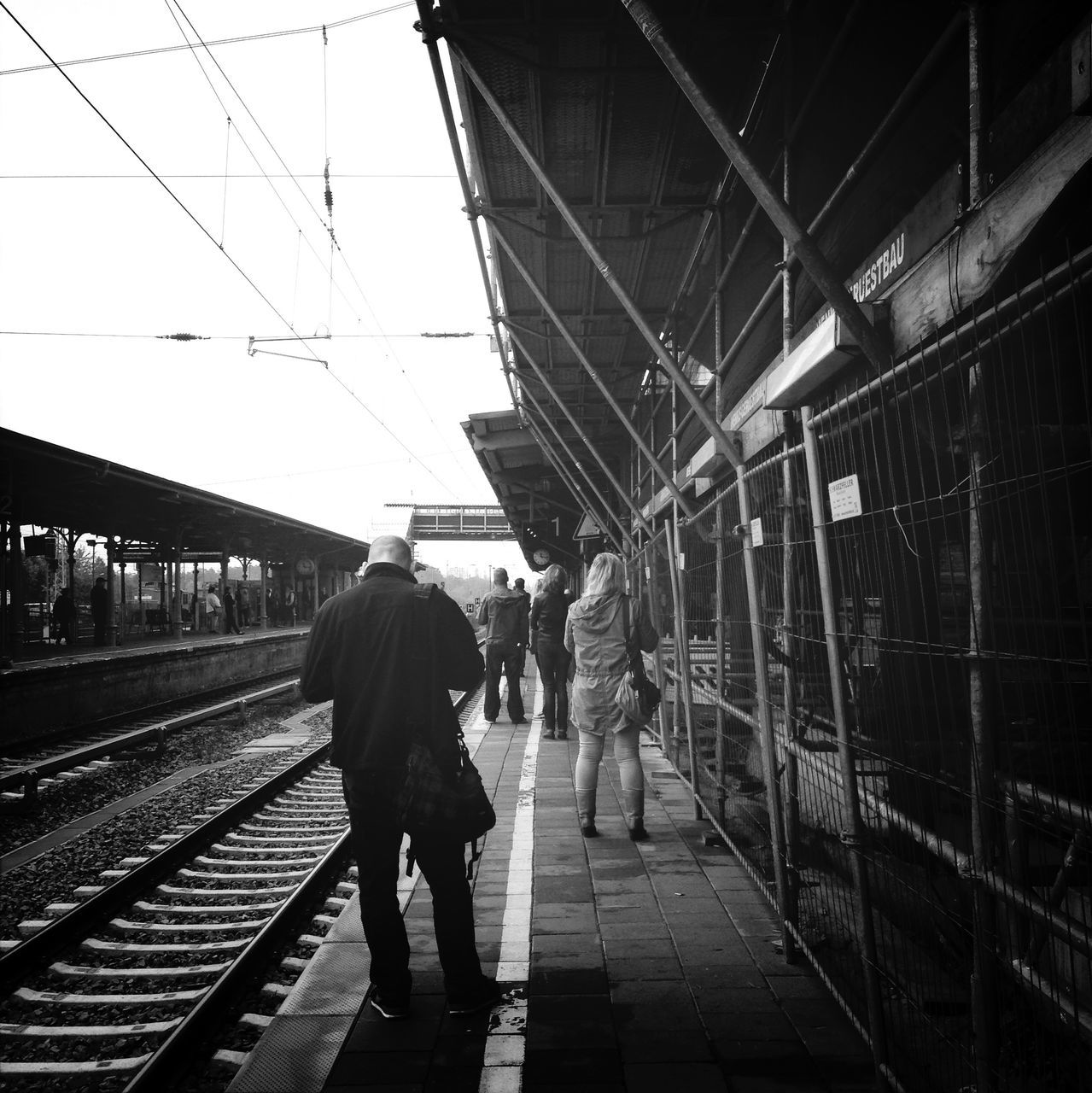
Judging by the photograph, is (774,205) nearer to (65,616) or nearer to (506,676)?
(506,676)

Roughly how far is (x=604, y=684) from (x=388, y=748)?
8.53ft

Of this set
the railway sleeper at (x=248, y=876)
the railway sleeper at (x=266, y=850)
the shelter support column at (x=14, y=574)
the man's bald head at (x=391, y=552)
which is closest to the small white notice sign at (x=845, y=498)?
the man's bald head at (x=391, y=552)

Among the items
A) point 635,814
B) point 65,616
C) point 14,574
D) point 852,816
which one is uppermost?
point 14,574

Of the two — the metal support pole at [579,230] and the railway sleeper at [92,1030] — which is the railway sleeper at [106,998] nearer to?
the railway sleeper at [92,1030]

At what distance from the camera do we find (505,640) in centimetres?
1079

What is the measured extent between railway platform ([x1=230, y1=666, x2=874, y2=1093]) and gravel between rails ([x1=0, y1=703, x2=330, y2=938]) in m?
2.26

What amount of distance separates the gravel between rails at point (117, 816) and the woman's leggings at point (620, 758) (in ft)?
10.1

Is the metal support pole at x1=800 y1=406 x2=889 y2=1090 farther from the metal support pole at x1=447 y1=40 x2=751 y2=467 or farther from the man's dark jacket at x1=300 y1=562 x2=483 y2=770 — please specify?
the man's dark jacket at x1=300 y1=562 x2=483 y2=770

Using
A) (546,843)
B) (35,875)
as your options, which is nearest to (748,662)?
(546,843)

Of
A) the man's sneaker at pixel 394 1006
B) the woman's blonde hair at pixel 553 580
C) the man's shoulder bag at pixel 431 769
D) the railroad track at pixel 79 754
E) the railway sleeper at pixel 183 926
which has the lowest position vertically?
the railway sleeper at pixel 183 926

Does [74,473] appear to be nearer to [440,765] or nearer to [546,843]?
[546,843]

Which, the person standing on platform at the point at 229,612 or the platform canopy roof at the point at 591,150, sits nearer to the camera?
the platform canopy roof at the point at 591,150

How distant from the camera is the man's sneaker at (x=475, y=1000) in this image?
10.2 ft

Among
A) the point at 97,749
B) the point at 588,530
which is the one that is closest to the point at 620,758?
the point at 97,749
